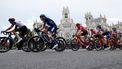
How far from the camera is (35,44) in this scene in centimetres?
1584

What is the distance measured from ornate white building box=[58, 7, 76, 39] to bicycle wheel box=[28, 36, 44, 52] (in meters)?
124

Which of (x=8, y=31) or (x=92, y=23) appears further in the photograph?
(x=92, y=23)

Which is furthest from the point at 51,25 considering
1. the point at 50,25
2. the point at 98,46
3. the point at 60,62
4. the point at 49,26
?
the point at 60,62

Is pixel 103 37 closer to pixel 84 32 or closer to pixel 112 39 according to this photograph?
pixel 112 39

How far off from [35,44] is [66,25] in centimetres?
12664

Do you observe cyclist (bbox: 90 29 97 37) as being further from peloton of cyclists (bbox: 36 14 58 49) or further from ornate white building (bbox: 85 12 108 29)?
ornate white building (bbox: 85 12 108 29)

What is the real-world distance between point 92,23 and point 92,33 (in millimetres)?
136302

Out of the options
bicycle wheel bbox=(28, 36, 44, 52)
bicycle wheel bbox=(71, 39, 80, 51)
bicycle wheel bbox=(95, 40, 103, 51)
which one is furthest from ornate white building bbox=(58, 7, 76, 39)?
bicycle wheel bbox=(28, 36, 44, 52)

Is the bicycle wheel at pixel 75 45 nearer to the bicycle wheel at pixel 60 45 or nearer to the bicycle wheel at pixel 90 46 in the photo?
the bicycle wheel at pixel 90 46

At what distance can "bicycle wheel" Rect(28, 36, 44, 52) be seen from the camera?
51.9 feet

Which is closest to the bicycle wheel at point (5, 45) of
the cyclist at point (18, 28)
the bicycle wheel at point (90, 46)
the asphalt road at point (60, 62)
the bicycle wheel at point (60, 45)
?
the cyclist at point (18, 28)

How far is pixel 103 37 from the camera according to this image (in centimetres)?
2380

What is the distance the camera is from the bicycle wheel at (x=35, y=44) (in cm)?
1581

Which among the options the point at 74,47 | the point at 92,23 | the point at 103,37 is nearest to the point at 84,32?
the point at 74,47
